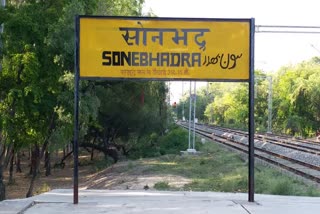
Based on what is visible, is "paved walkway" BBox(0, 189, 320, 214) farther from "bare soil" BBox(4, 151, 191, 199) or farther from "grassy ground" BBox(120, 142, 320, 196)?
"bare soil" BBox(4, 151, 191, 199)

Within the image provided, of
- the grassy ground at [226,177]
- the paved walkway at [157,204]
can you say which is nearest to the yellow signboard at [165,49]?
the paved walkway at [157,204]

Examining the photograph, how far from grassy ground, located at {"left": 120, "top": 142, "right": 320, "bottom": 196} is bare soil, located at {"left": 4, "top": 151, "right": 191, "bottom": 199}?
2.03 feet

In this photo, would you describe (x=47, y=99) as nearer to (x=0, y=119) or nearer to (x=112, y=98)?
(x=0, y=119)

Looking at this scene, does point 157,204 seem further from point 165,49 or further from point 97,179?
point 97,179

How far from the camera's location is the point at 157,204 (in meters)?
9.23

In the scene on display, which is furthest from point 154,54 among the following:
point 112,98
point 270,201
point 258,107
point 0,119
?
point 258,107

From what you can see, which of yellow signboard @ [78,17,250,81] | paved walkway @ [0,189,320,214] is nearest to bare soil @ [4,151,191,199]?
paved walkway @ [0,189,320,214]

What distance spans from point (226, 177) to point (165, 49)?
12684mm

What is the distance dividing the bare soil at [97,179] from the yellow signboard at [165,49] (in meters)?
8.50

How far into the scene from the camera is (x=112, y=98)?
3184 cm

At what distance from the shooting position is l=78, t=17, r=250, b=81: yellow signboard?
9.35 metres

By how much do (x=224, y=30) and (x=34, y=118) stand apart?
10.6 metres

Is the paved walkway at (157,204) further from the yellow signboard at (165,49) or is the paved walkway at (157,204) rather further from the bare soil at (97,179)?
the bare soil at (97,179)

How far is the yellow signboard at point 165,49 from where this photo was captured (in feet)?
30.7
